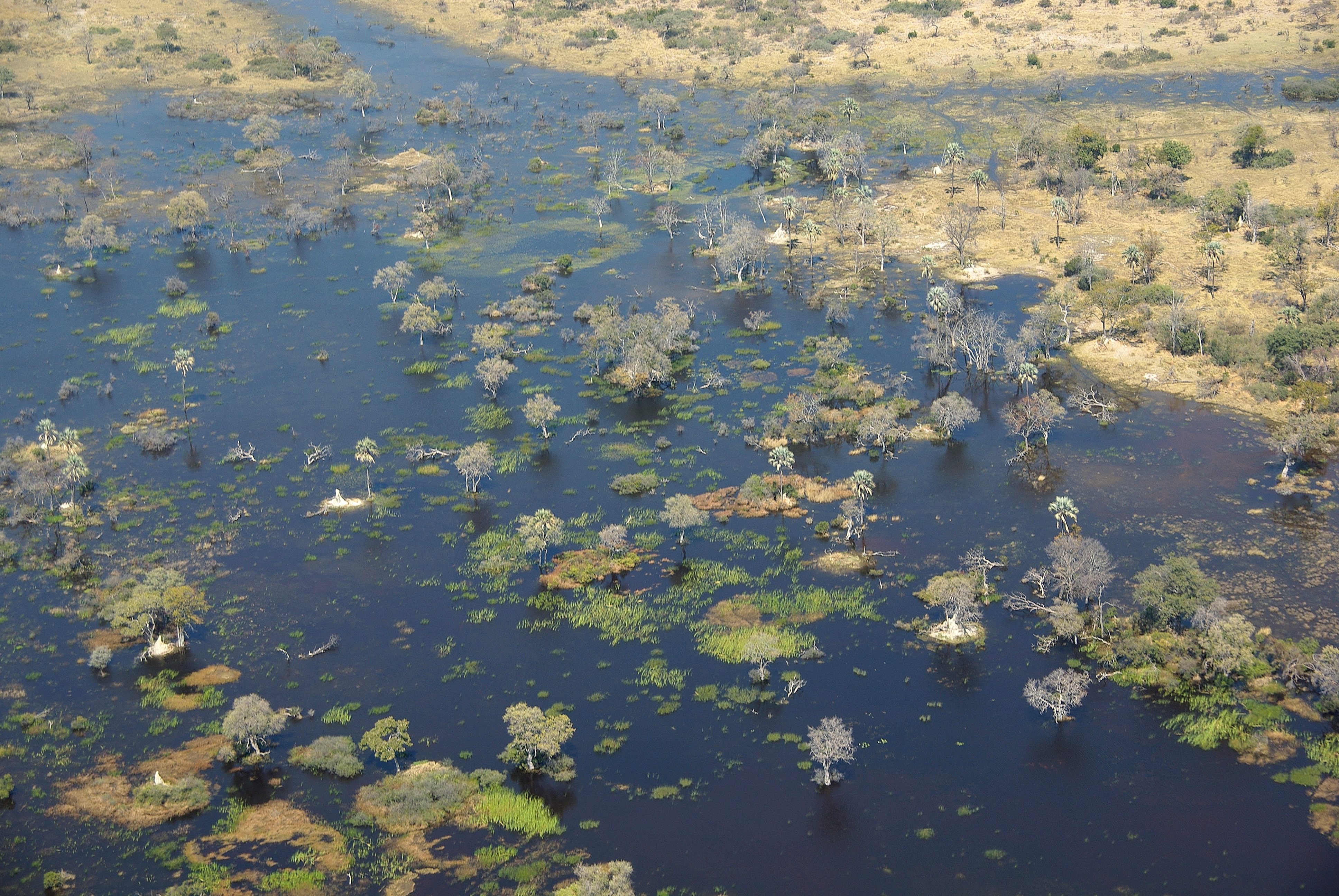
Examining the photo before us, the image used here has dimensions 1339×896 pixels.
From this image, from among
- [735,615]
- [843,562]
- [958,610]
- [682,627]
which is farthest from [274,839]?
[958,610]

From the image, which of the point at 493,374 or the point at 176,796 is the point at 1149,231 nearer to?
the point at 493,374

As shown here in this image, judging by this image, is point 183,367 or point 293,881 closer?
point 293,881

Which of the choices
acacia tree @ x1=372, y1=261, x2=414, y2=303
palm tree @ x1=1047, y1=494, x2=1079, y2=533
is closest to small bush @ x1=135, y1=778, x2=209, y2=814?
palm tree @ x1=1047, y1=494, x2=1079, y2=533

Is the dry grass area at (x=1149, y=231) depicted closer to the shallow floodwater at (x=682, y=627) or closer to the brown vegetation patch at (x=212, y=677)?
the shallow floodwater at (x=682, y=627)

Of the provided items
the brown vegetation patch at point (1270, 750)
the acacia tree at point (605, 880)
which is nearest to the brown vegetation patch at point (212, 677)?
the acacia tree at point (605, 880)

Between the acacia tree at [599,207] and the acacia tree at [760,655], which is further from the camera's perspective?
the acacia tree at [599,207]

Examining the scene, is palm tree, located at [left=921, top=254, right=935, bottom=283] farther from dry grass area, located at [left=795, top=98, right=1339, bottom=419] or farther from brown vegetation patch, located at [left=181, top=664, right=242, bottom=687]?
brown vegetation patch, located at [left=181, top=664, right=242, bottom=687]
